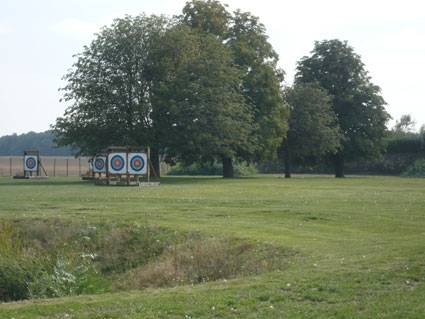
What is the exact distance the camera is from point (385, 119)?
70188mm

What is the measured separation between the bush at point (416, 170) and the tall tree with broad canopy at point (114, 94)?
3050 cm

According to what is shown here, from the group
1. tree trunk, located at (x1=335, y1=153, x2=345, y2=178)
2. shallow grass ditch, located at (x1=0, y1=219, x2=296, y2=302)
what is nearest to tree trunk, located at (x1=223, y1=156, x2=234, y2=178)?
tree trunk, located at (x1=335, y1=153, x2=345, y2=178)

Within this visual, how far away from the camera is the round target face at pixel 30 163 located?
6032cm

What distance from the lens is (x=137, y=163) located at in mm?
44719

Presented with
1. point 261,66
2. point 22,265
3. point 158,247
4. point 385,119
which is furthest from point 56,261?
point 385,119

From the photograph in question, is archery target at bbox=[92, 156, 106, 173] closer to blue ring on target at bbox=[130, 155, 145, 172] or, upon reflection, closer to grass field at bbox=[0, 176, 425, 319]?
blue ring on target at bbox=[130, 155, 145, 172]

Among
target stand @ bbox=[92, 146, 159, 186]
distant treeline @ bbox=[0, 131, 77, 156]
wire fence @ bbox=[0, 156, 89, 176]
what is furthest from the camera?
distant treeline @ bbox=[0, 131, 77, 156]

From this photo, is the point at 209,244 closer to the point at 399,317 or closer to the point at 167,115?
the point at 399,317

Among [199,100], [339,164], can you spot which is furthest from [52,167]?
[199,100]

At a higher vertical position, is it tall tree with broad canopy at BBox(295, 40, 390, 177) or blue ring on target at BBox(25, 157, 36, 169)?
tall tree with broad canopy at BBox(295, 40, 390, 177)

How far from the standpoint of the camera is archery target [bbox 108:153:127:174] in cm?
4488

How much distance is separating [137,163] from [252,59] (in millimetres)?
18175

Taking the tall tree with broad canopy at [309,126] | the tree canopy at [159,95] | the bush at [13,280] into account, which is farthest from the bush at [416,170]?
the bush at [13,280]

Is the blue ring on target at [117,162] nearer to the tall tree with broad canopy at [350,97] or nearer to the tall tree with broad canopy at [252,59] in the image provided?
the tall tree with broad canopy at [252,59]
